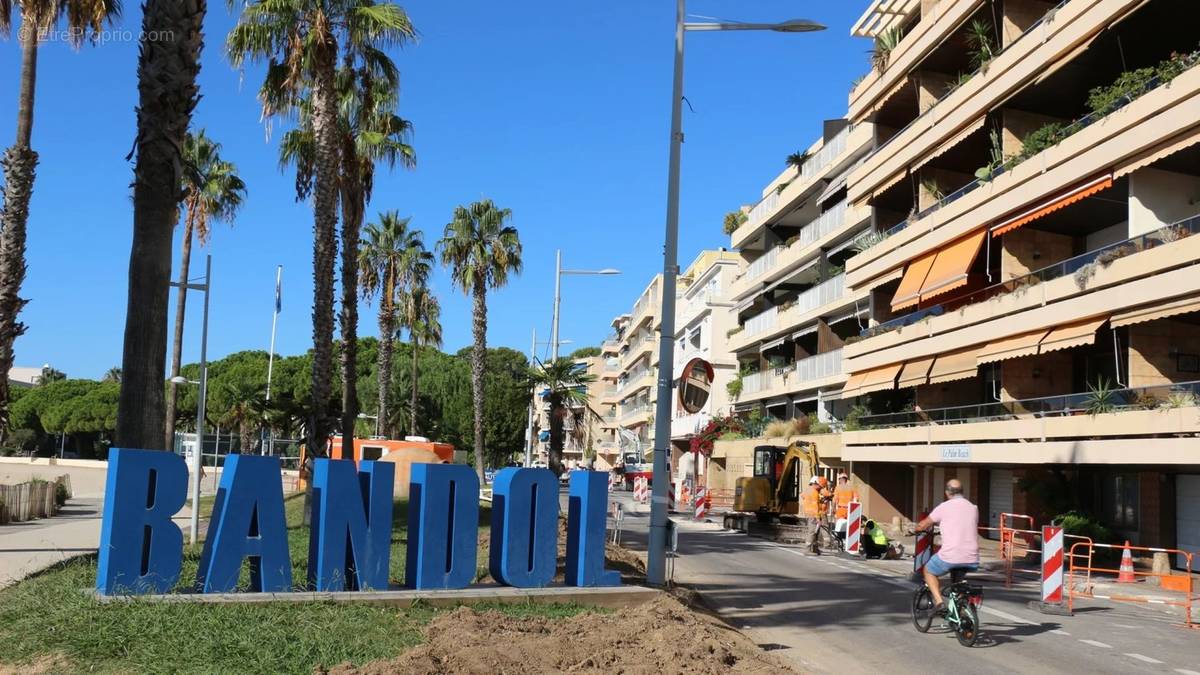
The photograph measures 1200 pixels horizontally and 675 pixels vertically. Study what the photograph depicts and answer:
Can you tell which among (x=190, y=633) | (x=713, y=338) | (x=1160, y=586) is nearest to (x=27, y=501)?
(x=190, y=633)

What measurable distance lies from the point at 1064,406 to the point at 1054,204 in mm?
4654

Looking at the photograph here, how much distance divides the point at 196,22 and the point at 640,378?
79307 mm

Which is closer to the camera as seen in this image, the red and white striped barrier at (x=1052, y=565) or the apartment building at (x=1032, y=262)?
the red and white striped barrier at (x=1052, y=565)

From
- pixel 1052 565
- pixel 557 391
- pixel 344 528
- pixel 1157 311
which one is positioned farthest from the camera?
pixel 557 391

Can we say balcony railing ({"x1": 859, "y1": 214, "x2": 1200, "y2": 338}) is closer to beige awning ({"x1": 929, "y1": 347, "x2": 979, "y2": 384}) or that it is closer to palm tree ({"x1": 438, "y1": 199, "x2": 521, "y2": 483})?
beige awning ({"x1": 929, "y1": 347, "x2": 979, "y2": 384})

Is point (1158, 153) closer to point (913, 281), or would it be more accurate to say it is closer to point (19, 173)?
point (913, 281)

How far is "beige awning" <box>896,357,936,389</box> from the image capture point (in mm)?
30156

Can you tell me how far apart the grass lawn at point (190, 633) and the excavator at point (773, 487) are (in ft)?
65.5

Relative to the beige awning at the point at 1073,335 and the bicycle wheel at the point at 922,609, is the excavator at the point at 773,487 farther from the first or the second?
the bicycle wheel at the point at 922,609

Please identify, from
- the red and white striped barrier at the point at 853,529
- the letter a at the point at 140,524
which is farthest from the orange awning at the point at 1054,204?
the letter a at the point at 140,524

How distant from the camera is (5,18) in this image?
18391mm

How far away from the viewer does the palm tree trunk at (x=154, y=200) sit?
36.4 ft

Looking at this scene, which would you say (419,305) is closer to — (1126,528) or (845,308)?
(845,308)

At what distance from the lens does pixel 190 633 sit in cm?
827
